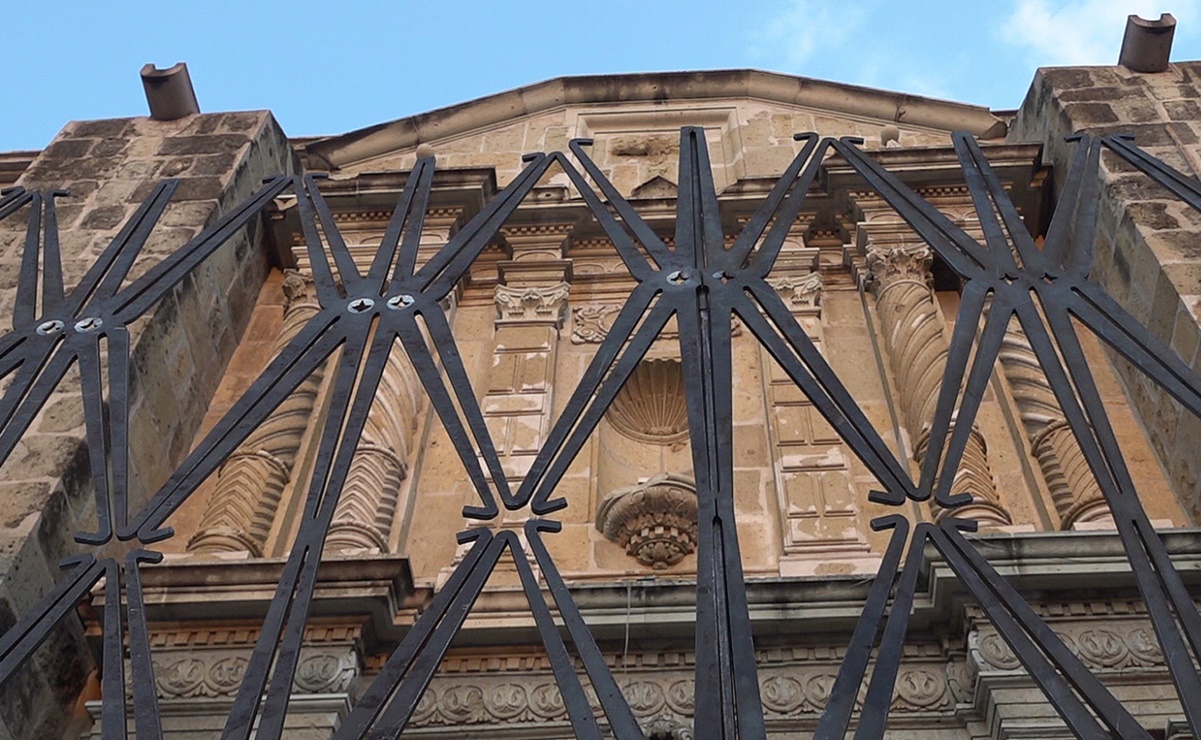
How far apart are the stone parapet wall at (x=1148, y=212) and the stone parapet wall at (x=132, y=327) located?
524 centimetres

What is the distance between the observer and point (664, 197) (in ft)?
35.1

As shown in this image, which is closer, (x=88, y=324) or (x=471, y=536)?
(x=471, y=536)

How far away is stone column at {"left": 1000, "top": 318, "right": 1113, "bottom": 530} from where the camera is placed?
7.42 meters

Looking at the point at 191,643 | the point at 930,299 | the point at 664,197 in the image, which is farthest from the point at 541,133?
the point at 191,643

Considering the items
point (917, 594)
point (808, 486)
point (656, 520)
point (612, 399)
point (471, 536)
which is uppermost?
point (808, 486)

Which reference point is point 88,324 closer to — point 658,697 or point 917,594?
point 658,697

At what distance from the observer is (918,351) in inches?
350

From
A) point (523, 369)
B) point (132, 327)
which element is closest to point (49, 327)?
point (132, 327)

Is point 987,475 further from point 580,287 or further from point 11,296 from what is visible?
point 11,296

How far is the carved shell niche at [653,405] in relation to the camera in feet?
30.0

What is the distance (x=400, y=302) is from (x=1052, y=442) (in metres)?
3.63

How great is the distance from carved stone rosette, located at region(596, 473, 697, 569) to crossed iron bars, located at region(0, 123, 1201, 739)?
5.28 ft

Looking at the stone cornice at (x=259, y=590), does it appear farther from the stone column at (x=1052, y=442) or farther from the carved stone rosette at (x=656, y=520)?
the stone column at (x=1052, y=442)

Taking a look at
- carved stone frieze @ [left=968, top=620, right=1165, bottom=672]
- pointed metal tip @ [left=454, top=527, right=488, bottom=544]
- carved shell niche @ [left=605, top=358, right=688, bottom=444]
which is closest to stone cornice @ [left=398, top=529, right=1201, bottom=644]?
carved stone frieze @ [left=968, top=620, right=1165, bottom=672]
